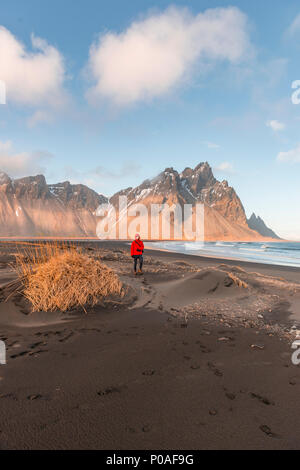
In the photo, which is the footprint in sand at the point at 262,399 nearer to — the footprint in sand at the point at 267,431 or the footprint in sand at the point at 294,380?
the footprint in sand at the point at 267,431

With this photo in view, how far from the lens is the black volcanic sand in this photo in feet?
5.84

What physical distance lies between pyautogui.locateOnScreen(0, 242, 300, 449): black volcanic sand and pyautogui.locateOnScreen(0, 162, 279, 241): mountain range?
4460 inches

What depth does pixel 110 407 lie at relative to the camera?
2.09 m

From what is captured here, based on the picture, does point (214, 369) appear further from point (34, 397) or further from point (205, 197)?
point (205, 197)

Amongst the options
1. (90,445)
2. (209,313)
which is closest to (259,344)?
(209,313)

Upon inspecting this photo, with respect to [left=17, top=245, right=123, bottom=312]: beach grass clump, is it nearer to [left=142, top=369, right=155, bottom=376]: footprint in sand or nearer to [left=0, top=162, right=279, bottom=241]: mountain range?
[left=142, top=369, right=155, bottom=376]: footprint in sand

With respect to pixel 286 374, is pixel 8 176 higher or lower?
higher

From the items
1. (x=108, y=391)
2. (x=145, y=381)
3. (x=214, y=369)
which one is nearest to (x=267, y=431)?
(x=214, y=369)

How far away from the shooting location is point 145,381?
2.55m

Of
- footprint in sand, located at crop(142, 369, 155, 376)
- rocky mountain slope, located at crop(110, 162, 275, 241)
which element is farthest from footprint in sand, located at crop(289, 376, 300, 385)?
rocky mountain slope, located at crop(110, 162, 275, 241)

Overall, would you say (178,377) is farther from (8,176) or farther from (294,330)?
(8,176)

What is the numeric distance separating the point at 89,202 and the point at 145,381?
538 ft

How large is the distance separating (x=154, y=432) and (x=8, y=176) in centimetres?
15606

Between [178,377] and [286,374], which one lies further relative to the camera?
[286,374]
